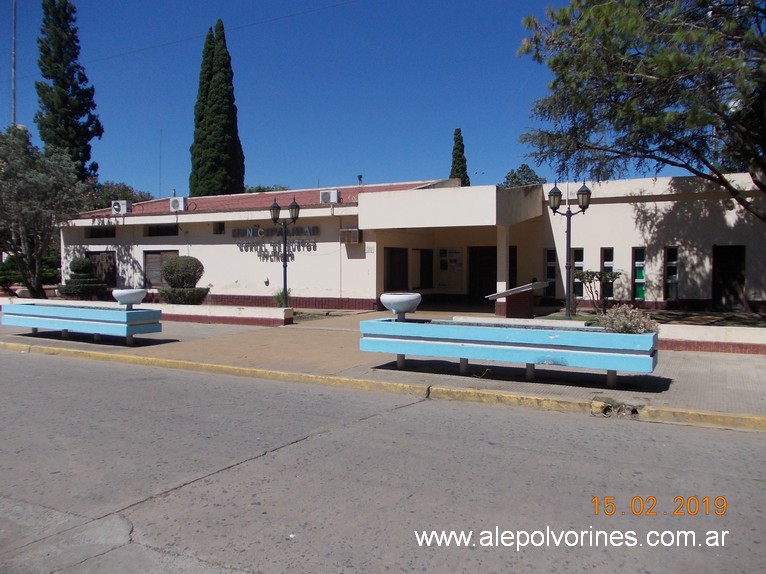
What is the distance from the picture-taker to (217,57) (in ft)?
133

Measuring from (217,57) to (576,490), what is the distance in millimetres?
41154

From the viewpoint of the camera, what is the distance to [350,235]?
68.2 ft

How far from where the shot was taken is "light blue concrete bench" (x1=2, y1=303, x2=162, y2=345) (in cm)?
1336

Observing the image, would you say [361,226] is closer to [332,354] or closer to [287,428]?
[332,354]

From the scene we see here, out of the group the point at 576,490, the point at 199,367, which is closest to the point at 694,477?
the point at 576,490

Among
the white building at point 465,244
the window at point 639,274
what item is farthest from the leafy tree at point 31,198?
the window at point 639,274

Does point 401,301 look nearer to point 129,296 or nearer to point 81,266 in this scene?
point 129,296

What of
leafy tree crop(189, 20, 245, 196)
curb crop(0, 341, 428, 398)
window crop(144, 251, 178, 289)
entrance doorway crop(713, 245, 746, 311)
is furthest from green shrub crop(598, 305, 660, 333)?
leafy tree crop(189, 20, 245, 196)

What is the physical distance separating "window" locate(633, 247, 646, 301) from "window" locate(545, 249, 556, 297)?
2.67m

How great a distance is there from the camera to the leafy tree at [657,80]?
1224 centimetres

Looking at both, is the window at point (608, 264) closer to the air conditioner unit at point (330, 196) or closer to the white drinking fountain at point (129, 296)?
the air conditioner unit at point (330, 196)

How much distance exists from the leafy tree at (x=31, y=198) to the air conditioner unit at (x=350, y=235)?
484 inches

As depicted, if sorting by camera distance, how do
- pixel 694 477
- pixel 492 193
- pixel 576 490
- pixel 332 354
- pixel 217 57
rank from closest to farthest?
pixel 576 490
pixel 694 477
pixel 332 354
pixel 492 193
pixel 217 57
